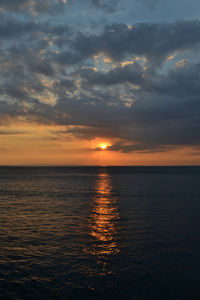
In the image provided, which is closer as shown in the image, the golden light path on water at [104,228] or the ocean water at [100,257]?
the ocean water at [100,257]

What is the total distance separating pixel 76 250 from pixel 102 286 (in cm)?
703

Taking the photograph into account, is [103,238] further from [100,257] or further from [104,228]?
[100,257]

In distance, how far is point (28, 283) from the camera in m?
17.1

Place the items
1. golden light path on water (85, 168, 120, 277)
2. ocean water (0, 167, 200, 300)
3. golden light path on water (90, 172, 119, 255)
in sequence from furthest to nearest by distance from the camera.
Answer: golden light path on water (90, 172, 119, 255) → golden light path on water (85, 168, 120, 277) → ocean water (0, 167, 200, 300)

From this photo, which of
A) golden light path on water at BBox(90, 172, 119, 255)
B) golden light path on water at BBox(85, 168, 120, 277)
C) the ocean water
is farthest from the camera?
golden light path on water at BBox(90, 172, 119, 255)

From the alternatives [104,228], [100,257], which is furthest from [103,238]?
[100,257]

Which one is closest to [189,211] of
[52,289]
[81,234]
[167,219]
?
[167,219]

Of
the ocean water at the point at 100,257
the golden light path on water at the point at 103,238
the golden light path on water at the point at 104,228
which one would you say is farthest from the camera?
the golden light path on water at the point at 104,228

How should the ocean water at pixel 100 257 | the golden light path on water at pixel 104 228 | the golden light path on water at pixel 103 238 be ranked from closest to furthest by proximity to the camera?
1. the ocean water at pixel 100 257
2. the golden light path on water at pixel 103 238
3. the golden light path on water at pixel 104 228

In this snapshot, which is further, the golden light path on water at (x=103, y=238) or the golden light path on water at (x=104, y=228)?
the golden light path on water at (x=104, y=228)

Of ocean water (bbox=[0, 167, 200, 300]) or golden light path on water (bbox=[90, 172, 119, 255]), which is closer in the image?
ocean water (bbox=[0, 167, 200, 300])

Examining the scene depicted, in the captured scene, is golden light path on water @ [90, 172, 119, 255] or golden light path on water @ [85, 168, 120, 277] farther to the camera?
golden light path on water @ [90, 172, 119, 255]

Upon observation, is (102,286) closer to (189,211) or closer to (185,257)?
(185,257)

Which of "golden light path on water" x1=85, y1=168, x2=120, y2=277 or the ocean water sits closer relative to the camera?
the ocean water
